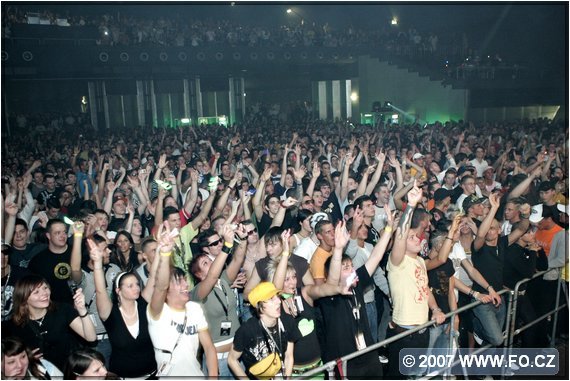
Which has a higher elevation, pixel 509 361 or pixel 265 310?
pixel 265 310

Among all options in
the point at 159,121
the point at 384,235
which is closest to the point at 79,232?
the point at 384,235

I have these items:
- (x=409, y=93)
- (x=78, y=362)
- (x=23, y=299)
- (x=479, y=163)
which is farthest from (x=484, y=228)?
(x=409, y=93)

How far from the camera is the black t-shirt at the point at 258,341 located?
356cm

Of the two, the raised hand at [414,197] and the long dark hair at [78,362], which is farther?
the raised hand at [414,197]

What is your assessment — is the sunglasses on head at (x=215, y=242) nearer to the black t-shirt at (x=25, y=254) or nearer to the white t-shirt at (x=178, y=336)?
the white t-shirt at (x=178, y=336)

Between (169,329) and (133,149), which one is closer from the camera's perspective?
(169,329)

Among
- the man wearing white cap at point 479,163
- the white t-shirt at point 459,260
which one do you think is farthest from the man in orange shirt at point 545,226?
the man wearing white cap at point 479,163

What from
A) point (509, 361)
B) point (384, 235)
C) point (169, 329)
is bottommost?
point (509, 361)

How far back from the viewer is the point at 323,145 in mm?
13750

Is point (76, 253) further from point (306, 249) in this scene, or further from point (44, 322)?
point (306, 249)

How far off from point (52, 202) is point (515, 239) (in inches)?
210

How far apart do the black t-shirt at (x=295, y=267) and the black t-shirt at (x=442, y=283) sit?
114cm

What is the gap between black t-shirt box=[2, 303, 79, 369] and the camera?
364 centimetres

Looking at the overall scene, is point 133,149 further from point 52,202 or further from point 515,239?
point 515,239
